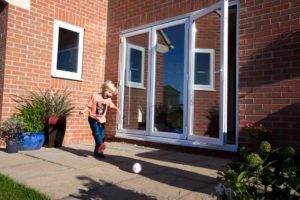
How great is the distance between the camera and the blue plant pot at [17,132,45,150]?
5.98 meters

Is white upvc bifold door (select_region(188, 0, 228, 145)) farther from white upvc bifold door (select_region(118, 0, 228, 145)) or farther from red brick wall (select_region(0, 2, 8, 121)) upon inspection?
red brick wall (select_region(0, 2, 8, 121))

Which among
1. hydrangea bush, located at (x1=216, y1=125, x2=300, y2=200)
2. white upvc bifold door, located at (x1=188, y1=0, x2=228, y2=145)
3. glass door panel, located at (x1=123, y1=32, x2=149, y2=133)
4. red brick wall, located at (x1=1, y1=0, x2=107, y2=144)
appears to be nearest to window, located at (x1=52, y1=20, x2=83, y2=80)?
red brick wall, located at (x1=1, y1=0, x2=107, y2=144)

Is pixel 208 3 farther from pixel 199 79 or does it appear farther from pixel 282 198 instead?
pixel 282 198

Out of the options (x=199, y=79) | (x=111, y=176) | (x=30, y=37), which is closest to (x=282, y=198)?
(x=111, y=176)

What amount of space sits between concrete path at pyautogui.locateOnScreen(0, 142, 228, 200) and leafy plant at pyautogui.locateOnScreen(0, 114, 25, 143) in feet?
1.12

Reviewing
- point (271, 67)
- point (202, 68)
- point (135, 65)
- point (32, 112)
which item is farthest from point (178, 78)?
point (32, 112)

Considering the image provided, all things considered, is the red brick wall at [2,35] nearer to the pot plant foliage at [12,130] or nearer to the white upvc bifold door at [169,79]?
the pot plant foliage at [12,130]

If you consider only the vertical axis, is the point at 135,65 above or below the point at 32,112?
above

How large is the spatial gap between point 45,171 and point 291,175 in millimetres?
3322

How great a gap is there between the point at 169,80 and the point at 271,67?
7.50ft

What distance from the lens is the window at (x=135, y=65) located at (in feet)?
24.4

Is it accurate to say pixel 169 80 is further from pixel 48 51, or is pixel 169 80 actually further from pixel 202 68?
pixel 48 51

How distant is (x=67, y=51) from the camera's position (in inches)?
299

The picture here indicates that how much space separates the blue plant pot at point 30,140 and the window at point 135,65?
2419mm
